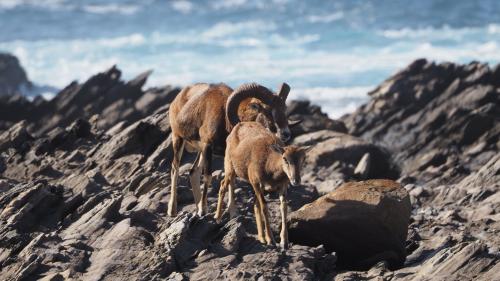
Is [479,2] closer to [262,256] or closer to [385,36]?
[385,36]

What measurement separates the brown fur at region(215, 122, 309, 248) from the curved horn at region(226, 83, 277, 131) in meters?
0.46

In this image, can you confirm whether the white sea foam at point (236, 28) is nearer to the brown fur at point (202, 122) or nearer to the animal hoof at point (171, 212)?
the brown fur at point (202, 122)

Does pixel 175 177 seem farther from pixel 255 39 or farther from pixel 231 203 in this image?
pixel 255 39

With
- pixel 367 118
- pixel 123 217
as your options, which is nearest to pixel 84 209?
pixel 123 217

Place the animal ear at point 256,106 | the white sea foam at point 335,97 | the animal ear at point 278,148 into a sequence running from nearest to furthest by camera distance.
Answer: the animal ear at point 278,148
the animal ear at point 256,106
the white sea foam at point 335,97

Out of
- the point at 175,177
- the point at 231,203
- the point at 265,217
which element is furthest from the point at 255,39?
the point at 265,217

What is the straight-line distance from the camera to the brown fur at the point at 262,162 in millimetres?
15188

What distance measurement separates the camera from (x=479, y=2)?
3103 inches

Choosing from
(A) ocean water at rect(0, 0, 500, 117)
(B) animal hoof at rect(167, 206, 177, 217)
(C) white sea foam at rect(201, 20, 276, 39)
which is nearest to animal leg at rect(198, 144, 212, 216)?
(B) animal hoof at rect(167, 206, 177, 217)

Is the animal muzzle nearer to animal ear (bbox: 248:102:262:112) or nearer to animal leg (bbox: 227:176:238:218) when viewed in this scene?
animal ear (bbox: 248:102:262:112)

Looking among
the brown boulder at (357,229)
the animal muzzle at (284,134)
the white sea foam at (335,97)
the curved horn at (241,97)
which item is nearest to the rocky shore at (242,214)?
the brown boulder at (357,229)

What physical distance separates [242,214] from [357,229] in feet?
8.67

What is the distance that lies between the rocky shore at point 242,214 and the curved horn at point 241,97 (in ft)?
5.95

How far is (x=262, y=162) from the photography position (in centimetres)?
1579
